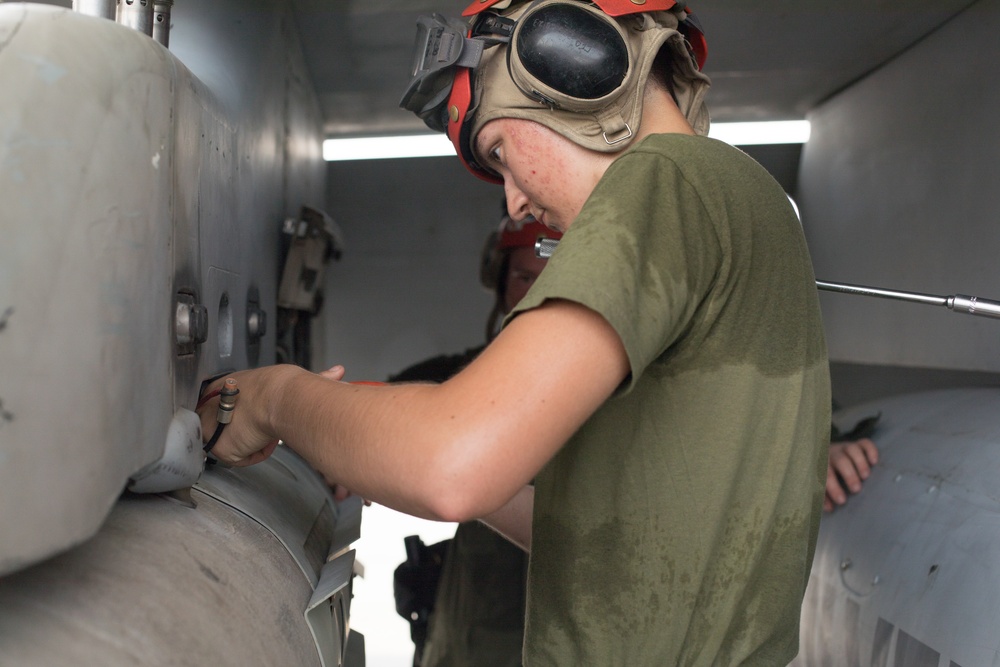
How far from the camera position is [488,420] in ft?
1.94

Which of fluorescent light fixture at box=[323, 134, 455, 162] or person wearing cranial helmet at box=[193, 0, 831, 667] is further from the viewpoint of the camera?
fluorescent light fixture at box=[323, 134, 455, 162]

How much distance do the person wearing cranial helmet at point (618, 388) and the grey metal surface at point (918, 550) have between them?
344mm

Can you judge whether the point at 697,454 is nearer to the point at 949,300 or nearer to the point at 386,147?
the point at 949,300

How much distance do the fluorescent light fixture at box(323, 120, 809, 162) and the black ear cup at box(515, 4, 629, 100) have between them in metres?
1.52

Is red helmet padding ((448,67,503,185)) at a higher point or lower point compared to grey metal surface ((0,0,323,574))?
higher

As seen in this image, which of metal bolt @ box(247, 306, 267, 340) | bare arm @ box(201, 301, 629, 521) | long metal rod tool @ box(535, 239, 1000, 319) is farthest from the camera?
metal bolt @ box(247, 306, 267, 340)

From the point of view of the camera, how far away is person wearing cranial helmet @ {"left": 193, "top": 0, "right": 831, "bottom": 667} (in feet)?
2.01

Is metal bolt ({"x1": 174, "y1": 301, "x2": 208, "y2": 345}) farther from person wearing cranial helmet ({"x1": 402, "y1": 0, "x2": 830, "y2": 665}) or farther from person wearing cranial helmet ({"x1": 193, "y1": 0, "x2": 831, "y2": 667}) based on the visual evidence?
person wearing cranial helmet ({"x1": 402, "y1": 0, "x2": 830, "y2": 665})

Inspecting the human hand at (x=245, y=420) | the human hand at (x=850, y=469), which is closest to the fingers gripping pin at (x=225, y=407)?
the human hand at (x=245, y=420)

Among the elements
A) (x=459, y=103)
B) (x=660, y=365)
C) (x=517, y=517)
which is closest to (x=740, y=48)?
(x=459, y=103)

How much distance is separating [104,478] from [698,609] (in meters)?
0.56

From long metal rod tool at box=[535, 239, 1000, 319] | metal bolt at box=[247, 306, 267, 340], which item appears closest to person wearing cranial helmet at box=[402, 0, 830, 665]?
long metal rod tool at box=[535, 239, 1000, 319]

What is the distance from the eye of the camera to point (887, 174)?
1.76m

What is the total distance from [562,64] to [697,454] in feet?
1.41
